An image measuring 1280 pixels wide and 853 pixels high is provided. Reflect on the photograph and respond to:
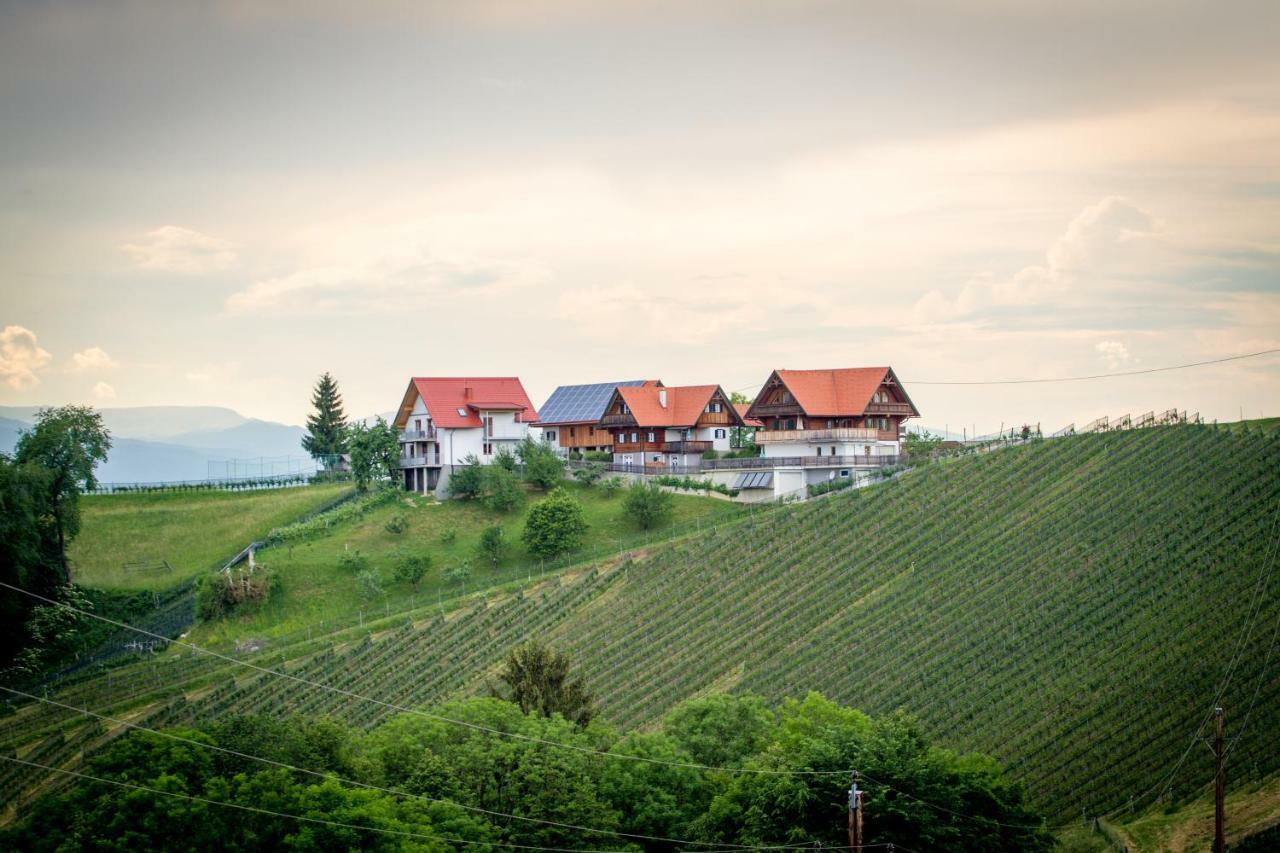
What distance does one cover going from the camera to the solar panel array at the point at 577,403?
9962 cm

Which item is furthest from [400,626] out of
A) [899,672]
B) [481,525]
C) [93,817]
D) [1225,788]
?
[1225,788]

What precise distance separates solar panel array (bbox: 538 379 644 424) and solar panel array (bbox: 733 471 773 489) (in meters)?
16.6

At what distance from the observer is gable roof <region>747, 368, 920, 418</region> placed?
279 feet

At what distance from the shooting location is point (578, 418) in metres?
99.2

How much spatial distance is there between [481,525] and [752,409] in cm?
1965

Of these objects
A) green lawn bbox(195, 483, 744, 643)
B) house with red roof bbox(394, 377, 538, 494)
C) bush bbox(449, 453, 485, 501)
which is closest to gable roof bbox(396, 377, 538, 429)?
house with red roof bbox(394, 377, 538, 494)

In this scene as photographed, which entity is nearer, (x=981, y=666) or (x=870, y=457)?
(x=981, y=666)

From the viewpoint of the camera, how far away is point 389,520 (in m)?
84.6

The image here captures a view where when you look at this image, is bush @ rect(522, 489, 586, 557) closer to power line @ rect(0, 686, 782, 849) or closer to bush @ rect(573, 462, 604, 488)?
bush @ rect(573, 462, 604, 488)

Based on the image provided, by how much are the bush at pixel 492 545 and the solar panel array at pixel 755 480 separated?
51.0ft

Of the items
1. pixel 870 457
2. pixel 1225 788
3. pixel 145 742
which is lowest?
pixel 1225 788

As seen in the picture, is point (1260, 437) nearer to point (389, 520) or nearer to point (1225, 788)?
point (1225, 788)

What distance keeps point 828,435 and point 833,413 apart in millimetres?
1434

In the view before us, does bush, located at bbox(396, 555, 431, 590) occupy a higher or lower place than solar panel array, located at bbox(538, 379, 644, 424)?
lower
